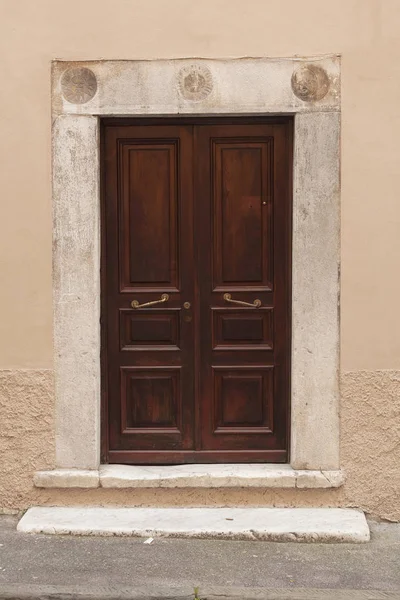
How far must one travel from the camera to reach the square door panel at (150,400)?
543cm

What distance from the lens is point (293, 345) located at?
5.22 meters

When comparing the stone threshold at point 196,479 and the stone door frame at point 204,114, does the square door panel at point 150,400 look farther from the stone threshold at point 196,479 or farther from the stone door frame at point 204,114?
the stone threshold at point 196,479

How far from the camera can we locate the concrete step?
4859 mm

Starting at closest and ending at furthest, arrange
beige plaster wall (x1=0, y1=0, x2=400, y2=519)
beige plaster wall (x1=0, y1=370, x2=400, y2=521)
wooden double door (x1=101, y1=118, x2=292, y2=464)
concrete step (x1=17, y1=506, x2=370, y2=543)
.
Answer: concrete step (x1=17, y1=506, x2=370, y2=543), beige plaster wall (x1=0, y1=0, x2=400, y2=519), beige plaster wall (x1=0, y1=370, x2=400, y2=521), wooden double door (x1=101, y1=118, x2=292, y2=464)

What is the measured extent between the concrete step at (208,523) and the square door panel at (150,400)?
1.87ft

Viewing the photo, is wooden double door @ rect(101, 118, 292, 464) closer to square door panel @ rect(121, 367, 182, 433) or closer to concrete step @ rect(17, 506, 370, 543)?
square door panel @ rect(121, 367, 182, 433)

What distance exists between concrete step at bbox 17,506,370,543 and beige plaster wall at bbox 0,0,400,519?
110 millimetres

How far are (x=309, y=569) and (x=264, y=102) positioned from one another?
9.24 feet

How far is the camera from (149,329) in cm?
541

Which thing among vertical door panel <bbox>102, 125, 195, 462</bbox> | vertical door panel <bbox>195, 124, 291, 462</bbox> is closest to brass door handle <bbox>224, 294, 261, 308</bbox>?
vertical door panel <bbox>195, 124, 291, 462</bbox>

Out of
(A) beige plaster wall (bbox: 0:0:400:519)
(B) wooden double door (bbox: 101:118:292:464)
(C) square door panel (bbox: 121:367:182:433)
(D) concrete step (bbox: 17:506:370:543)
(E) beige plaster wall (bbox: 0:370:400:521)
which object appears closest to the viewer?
(D) concrete step (bbox: 17:506:370:543)

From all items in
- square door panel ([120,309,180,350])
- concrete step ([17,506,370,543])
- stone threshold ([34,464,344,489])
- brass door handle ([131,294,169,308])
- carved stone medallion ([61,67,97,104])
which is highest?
carved stone medallion ([61,67,97,104])

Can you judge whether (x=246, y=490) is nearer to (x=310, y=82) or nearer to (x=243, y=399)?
(x=243, y=399)

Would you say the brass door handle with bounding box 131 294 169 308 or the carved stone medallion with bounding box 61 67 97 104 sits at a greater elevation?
the carved stone medallion with bounding box 61 67 97 104
